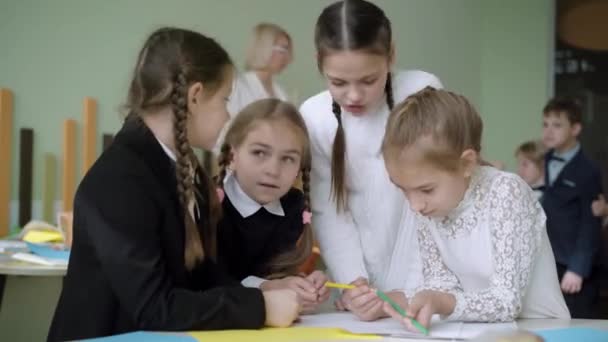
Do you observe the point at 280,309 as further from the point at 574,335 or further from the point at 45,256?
the point at 45,256

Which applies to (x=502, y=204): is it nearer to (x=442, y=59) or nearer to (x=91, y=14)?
(x=91, y=14)

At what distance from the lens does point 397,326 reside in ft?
3.77

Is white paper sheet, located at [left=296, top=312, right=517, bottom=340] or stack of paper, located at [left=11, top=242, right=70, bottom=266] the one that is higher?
white paper sheet, located at [left=296, top=312, right=517, bottom=340]

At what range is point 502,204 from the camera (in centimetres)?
119

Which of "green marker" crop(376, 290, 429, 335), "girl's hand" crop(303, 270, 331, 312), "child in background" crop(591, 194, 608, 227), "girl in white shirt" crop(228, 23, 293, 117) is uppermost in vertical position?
"girl in white shirt" crop(228, 23, 293, 117)

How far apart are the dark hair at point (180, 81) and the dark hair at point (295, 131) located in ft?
0.97

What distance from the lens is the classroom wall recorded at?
3154 mm

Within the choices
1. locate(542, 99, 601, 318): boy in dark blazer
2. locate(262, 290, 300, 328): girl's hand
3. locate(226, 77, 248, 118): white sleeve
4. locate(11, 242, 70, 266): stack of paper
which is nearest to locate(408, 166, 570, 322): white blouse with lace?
locate(262, 290, 300, 328): girl's hand

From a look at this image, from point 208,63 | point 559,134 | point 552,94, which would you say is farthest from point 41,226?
point 552,94

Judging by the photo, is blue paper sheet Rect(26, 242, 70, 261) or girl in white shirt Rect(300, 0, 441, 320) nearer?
girl in white shirt Rect(300, 0, 441, 320)

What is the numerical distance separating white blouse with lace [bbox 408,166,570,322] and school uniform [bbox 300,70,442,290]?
0.59ft

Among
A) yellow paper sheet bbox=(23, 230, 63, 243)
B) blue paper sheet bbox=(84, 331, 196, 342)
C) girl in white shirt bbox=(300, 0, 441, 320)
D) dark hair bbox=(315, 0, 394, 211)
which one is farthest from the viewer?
yellow paper sheet bbox=(23, 230, 63, 243)

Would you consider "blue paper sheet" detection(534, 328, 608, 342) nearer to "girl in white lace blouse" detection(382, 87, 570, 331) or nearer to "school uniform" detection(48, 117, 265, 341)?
"girl in white lace blouse" detection(382, 87, 570, 331)

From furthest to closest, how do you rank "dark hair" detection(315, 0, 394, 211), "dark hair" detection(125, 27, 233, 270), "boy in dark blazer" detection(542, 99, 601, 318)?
"boy in dark blazer" detection(542, 99, 601, 318)
"dark hair" detection(315, 0, 394, 211)
"dark hair" detection(125, 27, 233, 270)
